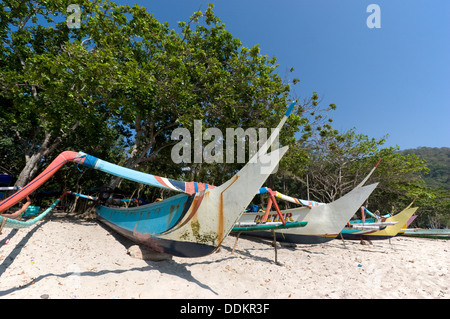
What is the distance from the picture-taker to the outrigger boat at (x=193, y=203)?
339 centimetres

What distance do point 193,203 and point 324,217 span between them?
587 cm

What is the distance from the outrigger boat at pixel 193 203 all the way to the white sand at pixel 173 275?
0.67 metres

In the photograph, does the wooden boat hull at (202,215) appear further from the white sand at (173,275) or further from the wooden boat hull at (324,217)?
the wooden boat hull at (324,217)

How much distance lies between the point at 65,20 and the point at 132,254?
10.6 meters

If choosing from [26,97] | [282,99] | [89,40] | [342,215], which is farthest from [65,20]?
[342,215]

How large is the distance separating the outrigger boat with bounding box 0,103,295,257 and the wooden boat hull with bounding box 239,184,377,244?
192 inches

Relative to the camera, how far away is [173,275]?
430 cm

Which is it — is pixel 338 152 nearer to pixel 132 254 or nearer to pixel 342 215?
pixel 342 215

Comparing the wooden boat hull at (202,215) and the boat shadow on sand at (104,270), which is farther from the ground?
the wooden boat hull at (202,215)

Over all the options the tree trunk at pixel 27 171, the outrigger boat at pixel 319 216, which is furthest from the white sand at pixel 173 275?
the tree trunk at pixel 27 171

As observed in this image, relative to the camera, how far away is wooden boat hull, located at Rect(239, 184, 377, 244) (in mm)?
6753

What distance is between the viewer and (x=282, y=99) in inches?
456

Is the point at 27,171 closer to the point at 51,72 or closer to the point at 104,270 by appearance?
the point at 51,72
